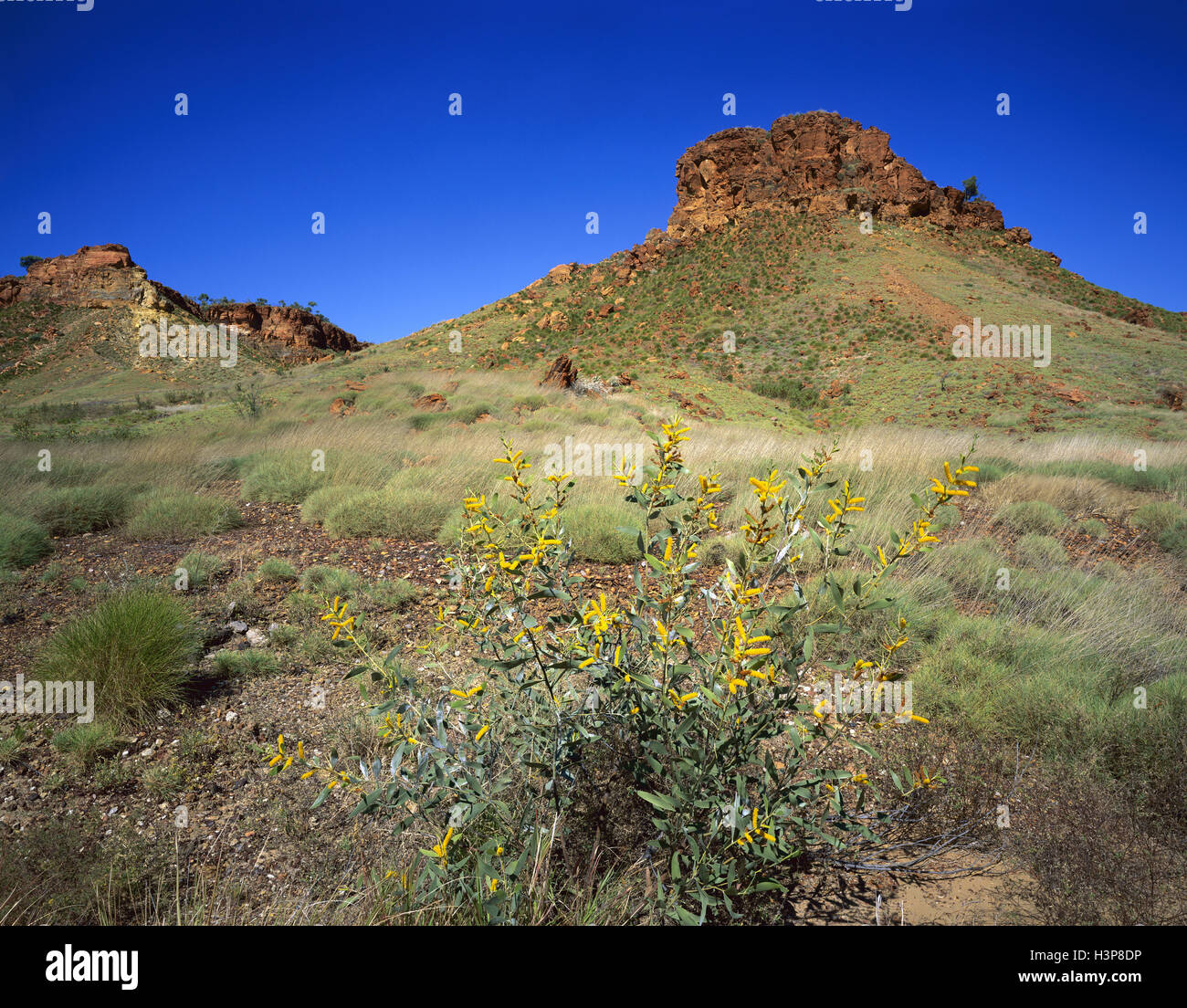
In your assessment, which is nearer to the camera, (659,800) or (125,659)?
(659,800)

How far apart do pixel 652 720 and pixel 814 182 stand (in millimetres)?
43120

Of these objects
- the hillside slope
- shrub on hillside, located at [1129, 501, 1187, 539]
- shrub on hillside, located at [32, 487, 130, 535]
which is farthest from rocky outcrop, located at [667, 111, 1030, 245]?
shrub on hillside, located at [32, 487, 130, 535]

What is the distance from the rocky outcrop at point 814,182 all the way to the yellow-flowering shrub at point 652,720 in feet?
133

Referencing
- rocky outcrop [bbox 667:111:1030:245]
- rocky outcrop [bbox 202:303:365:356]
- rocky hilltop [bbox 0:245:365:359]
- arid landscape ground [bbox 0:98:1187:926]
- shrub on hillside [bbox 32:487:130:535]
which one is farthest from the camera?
rocky outcrop [bbox 202:303:365:356]

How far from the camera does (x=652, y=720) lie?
1459 millimetres

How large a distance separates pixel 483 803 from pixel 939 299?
1258 inches

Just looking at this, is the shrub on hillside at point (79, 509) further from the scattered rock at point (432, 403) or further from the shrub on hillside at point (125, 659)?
the scattered rock at point (432, 403)

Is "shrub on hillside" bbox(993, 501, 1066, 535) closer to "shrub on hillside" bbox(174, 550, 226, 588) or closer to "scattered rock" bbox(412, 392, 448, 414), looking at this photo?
"shrub on hillside" bbox(174, 550, 226, 588)

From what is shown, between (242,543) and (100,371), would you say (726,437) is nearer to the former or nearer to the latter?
(242,543)

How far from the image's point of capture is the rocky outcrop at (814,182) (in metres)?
34.7

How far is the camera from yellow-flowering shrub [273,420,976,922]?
129 centimetres

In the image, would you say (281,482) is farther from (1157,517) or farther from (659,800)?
(1157,517)

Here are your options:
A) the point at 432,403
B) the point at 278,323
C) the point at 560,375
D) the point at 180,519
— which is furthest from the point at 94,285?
the point at 180,519

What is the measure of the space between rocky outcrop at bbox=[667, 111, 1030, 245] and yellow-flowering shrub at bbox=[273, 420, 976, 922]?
40494 millimetres
